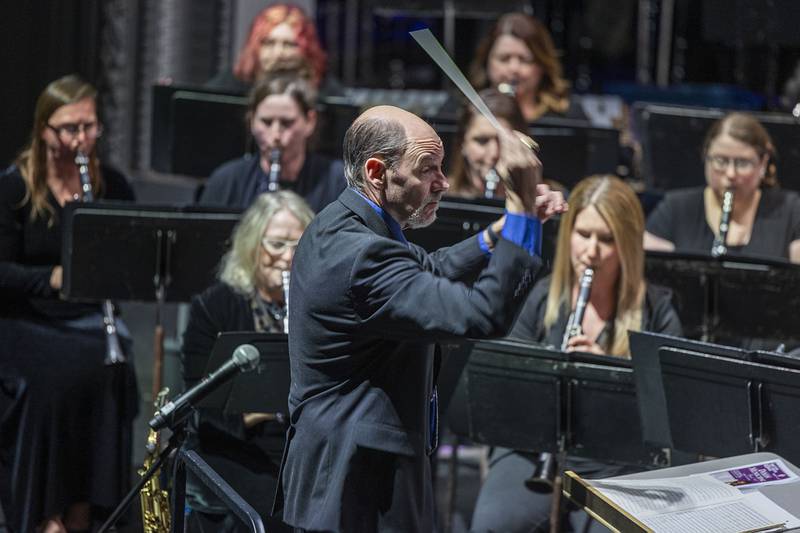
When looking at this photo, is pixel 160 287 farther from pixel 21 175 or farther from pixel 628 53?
pixel 628 53

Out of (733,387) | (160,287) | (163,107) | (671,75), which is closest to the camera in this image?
(733,387)

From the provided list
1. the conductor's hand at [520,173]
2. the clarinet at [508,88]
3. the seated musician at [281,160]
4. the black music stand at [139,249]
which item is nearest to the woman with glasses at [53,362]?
the black music stand at [139,249]

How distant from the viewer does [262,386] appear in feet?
11.4

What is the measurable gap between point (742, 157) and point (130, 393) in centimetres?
236

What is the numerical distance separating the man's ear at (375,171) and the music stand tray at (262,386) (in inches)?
37.7

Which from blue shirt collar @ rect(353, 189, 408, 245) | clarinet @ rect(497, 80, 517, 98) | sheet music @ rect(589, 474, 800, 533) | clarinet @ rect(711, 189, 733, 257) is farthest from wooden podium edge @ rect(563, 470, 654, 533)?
clarinet @ rect(497, 80, 517, 98)

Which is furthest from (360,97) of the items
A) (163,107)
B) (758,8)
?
(758,8)

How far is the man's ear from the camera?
97.3 inches

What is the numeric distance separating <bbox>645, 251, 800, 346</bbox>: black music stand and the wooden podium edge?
153cm

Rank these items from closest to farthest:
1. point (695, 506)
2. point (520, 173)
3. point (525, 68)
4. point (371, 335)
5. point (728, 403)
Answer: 1. point (520, 173)
2. point (371, 335)
3. point (695, 506)
4. point (728, 403)
5. point (525, 68)

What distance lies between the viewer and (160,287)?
14.0ft

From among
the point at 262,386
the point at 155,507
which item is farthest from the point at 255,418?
the point at 155,507

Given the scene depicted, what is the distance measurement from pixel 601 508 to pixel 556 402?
906 millimetres

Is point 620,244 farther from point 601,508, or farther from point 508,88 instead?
point 601,508
